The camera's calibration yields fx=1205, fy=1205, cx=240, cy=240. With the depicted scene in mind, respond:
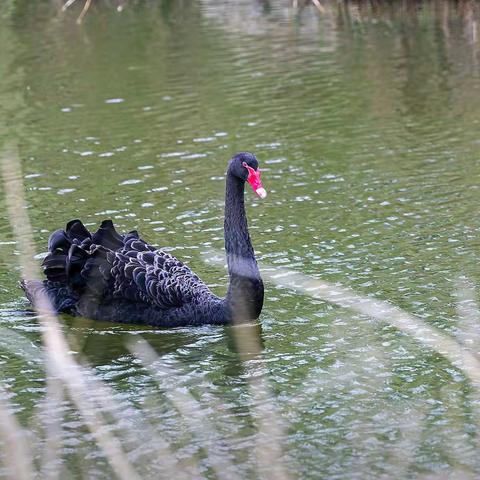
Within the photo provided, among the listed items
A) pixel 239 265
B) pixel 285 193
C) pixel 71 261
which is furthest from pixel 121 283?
pixel 285 193

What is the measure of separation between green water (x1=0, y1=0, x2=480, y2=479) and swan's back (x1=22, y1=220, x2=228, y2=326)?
136mm

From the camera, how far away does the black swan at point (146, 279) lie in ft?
26.5

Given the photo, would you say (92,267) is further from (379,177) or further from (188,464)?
(379,177)

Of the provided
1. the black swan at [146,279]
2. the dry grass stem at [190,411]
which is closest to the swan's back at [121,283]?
the black swan at [146,279]

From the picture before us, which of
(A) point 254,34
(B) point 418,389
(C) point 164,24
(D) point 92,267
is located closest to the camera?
(B) point 418,389

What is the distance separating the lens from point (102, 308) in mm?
8398

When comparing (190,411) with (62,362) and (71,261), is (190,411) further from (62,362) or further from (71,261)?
(71,261)

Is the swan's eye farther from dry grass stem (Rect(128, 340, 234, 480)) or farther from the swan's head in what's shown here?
dry grass stem (Rect(128, 340, 234, 480))

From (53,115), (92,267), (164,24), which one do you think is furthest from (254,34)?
(92,267)

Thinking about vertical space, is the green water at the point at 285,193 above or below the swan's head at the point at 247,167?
below

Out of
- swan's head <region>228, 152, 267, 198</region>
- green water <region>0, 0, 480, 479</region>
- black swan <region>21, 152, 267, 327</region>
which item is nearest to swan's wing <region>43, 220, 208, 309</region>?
black swan <region>21, 152, 267, 327</region>

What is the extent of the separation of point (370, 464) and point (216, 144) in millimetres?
7820

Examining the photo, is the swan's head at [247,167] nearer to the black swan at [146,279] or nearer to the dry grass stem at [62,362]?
the black swan at [146,279]

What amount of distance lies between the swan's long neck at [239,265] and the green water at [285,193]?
182 millimetres
